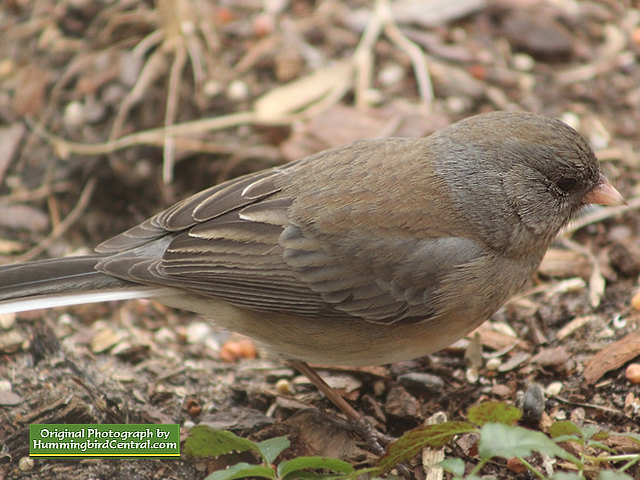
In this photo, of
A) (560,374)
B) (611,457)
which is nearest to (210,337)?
(560,374)

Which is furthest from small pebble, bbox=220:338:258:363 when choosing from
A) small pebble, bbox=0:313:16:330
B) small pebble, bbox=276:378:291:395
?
small pebble, bbox=0:313:16:330

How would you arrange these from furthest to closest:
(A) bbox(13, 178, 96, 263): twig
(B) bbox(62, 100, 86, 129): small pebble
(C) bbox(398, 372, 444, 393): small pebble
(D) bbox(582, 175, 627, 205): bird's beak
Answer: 1. (B) bbox(62, 100, 86, 129): small pebble
2. (A) bbox(13, 178, 96, 263): twig
3. (C) bbox(398, 372, 444, 393): small pebble
4. (D) bbox(582, 175, 627, 205): bird's beak

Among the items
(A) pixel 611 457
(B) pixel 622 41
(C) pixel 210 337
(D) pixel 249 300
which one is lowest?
(C) pixel 210 337

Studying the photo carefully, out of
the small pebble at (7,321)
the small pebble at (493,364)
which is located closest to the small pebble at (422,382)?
the small pebble at (493,364)

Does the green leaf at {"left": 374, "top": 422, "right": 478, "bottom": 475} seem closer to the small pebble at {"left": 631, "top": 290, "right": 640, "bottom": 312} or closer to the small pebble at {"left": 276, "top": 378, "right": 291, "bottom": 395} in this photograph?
the small pebble at {"left": 276, "top": 378, "right": 291, "bottom": 395}

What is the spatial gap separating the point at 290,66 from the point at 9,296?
7.41 feet

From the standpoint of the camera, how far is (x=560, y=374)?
3195 millimetres

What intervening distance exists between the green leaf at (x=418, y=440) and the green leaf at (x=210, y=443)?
1.49 ft

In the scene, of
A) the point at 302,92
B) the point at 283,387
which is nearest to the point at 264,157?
the point at 302,92

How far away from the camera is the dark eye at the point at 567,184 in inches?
120

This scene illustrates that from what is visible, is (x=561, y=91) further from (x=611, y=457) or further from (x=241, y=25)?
(x=611, y=457)

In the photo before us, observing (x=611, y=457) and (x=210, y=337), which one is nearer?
(x=611, y=457)

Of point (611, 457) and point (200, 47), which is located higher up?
point (200, 47)

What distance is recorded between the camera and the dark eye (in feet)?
9.97
